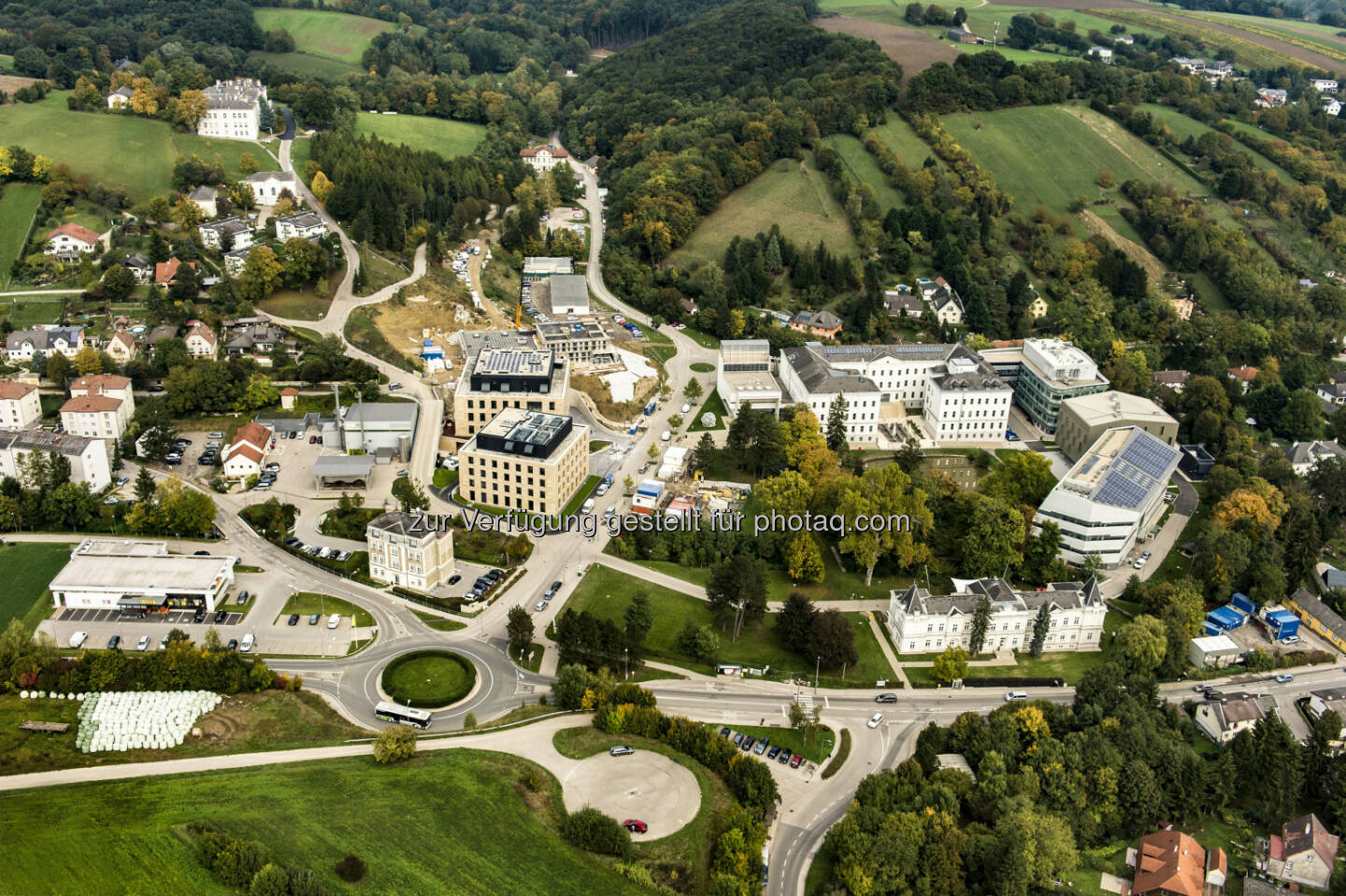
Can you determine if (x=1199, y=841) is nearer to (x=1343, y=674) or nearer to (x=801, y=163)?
(x=1343, y=674)

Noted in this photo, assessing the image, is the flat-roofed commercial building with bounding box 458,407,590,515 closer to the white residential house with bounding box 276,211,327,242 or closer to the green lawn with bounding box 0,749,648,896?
the green lawn with bounding box 0,749,648,896

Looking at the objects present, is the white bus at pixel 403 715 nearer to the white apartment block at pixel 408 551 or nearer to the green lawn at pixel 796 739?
the white apartment block at pixel 408 551

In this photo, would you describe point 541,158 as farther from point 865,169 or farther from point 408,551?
point 408,551

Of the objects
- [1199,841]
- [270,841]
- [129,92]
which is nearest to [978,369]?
[1199,841]

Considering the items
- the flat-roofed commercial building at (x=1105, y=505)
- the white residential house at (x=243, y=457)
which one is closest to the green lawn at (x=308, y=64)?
the white residential house at (x=243, y=457)

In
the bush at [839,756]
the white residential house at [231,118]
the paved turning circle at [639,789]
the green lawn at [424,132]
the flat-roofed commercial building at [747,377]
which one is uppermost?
the white residential house at [231,118]

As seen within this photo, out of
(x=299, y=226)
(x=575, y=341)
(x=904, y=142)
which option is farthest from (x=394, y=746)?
(x=904, y=142)
